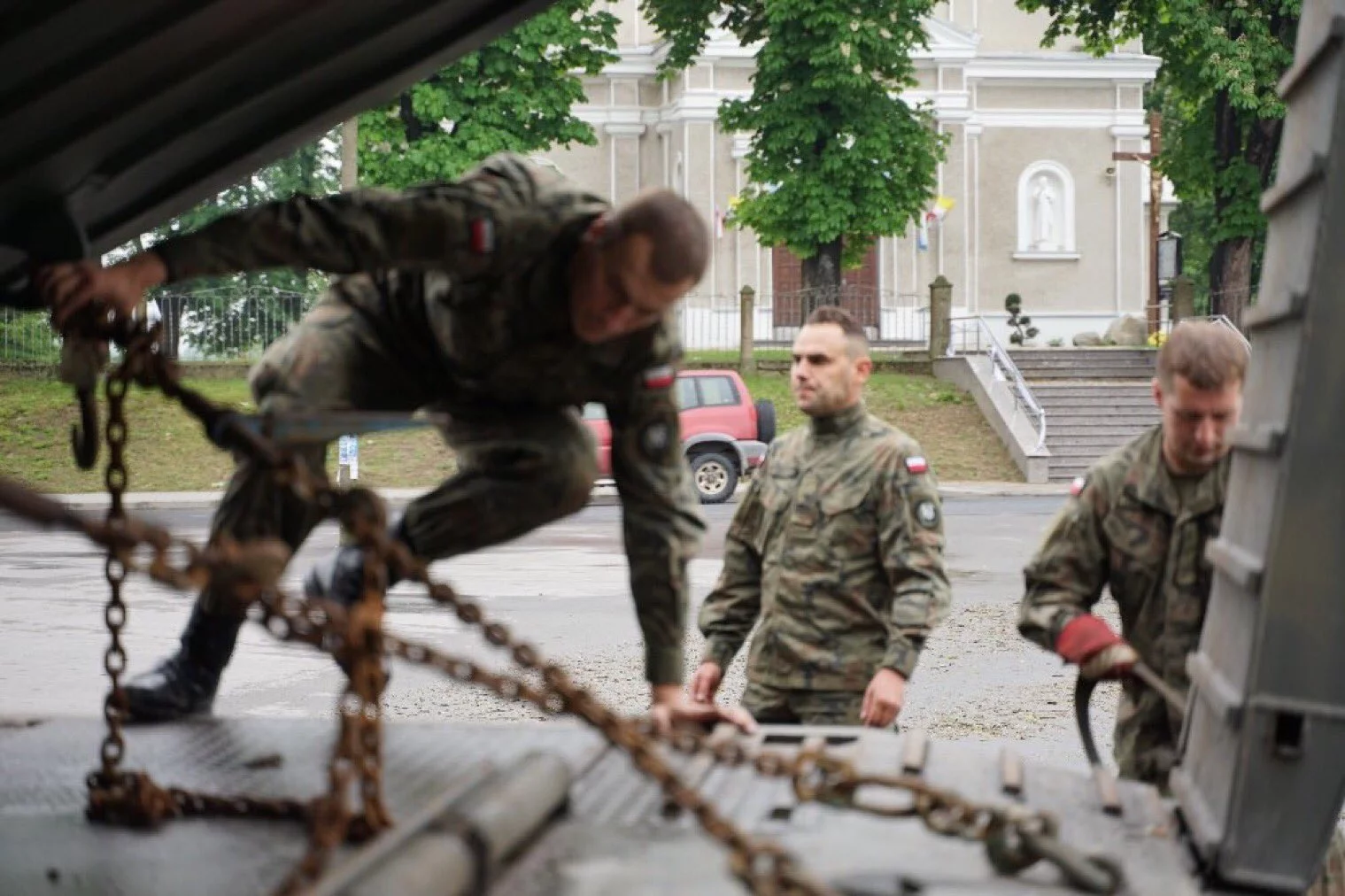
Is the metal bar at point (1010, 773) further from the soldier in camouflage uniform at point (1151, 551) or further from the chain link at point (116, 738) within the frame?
the chain link at point (116, 738)

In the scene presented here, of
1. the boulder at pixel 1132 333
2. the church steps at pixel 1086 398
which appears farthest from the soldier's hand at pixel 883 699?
the boulder at pixel 1132 333

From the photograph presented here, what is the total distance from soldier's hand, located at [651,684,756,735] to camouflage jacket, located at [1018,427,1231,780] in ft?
2.38

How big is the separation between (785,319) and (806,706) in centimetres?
3487

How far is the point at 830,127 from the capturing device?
3403 centimetres

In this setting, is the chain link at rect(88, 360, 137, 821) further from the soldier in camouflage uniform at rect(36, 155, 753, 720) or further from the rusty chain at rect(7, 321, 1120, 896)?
the soldier in camouflage uniform at rect(36, 155, 753, 720)

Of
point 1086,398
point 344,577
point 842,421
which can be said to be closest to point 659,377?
point 344,577

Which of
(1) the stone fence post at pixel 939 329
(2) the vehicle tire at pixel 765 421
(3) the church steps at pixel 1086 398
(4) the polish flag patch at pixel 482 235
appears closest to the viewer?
(4) the polish flag patch at pixel 482 235

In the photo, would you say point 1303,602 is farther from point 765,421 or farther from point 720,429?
point 765,421

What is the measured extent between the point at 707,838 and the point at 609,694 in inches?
234

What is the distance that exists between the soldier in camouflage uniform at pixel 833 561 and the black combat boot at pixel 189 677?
4.52 feet

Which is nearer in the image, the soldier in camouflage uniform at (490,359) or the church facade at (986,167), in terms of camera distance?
the soldier in camouflage uniform at (490,359)

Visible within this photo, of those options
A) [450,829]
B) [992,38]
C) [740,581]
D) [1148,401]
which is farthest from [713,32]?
[450,829]

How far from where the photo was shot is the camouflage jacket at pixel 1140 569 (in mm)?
4445

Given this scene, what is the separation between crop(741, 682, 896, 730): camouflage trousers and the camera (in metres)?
5.43
